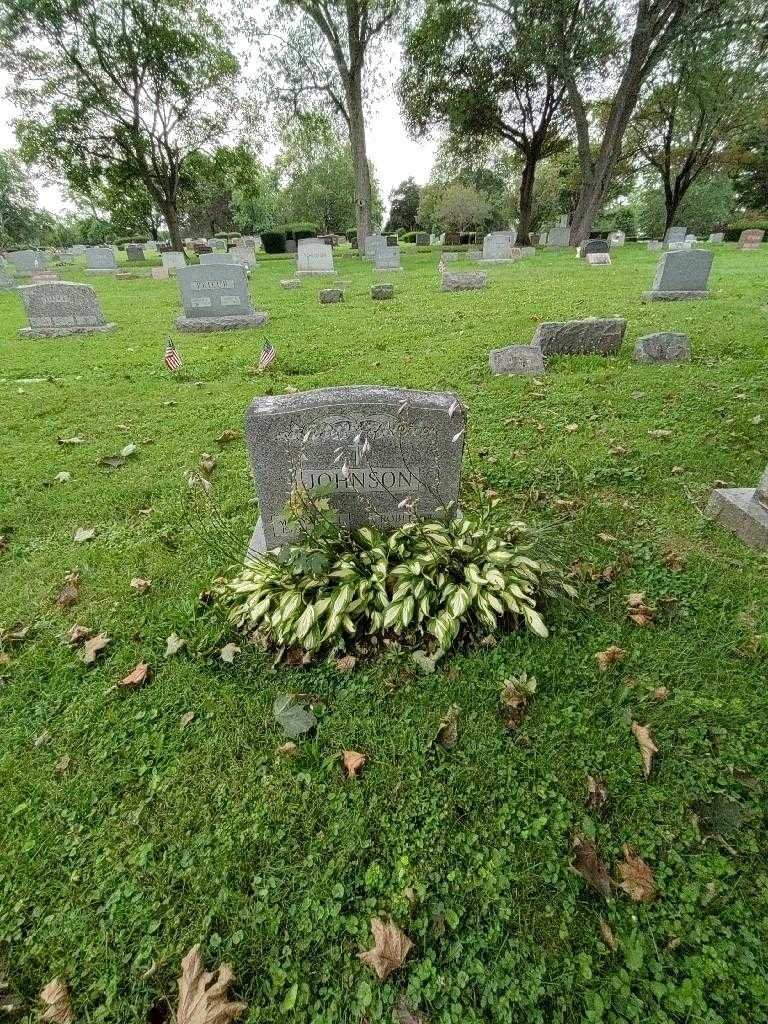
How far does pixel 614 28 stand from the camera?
17953mm

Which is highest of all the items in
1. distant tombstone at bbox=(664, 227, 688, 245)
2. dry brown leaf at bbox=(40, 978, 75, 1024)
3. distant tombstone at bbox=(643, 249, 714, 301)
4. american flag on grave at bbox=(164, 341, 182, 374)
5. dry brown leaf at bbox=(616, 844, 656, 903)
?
distant tombstone at bbox=(664, 227, 688, 245)

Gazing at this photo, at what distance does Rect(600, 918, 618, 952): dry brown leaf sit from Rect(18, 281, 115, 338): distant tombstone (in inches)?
472

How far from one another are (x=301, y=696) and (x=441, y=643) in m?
0.75

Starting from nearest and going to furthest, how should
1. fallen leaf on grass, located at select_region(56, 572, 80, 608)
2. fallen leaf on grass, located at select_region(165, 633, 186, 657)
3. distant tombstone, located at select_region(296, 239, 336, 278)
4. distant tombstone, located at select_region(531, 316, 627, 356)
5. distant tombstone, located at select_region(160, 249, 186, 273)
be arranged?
fallen leaf on grass, located at select_region(165, 633, 186, 657) < fallen leaf on grass, located at select_region(56, 572, 80, 608) < distant tombstone, located at select_region(531, 316, 627, 356) < distant tombstone, located at select_region(296, 239, 336, 278) < distant tombstone, located at select_region(160, 249, 186, 273)

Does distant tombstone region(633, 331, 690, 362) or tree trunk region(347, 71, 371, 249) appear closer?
distant tombstone region(633, 331, 690, 362)

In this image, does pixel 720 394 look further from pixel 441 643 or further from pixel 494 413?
pixel 441 643

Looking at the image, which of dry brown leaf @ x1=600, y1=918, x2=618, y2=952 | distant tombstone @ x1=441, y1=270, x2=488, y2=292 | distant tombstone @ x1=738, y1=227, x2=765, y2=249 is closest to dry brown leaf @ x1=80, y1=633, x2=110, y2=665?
dry brown leaf @ x1=600, y1=918, x2=618, y2=952

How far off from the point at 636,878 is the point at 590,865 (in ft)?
0.50

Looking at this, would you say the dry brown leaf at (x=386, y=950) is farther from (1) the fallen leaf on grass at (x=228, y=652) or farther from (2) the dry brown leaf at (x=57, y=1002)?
(1) the fallen leaf on grass at (x=228, y=652)

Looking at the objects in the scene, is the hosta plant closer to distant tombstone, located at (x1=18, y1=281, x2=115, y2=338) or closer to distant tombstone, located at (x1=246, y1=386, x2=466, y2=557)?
distant tombstone, located at (x1=246, y1=386, x2=466, y2=557)

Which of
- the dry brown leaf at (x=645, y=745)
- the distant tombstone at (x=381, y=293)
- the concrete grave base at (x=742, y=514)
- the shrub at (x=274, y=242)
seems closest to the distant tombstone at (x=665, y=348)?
the concrete grave base at (x=742, y=514)

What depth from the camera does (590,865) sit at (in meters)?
1.71

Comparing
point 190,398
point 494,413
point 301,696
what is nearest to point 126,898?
point 301,696

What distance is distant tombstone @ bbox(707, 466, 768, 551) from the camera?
3.05 metres
